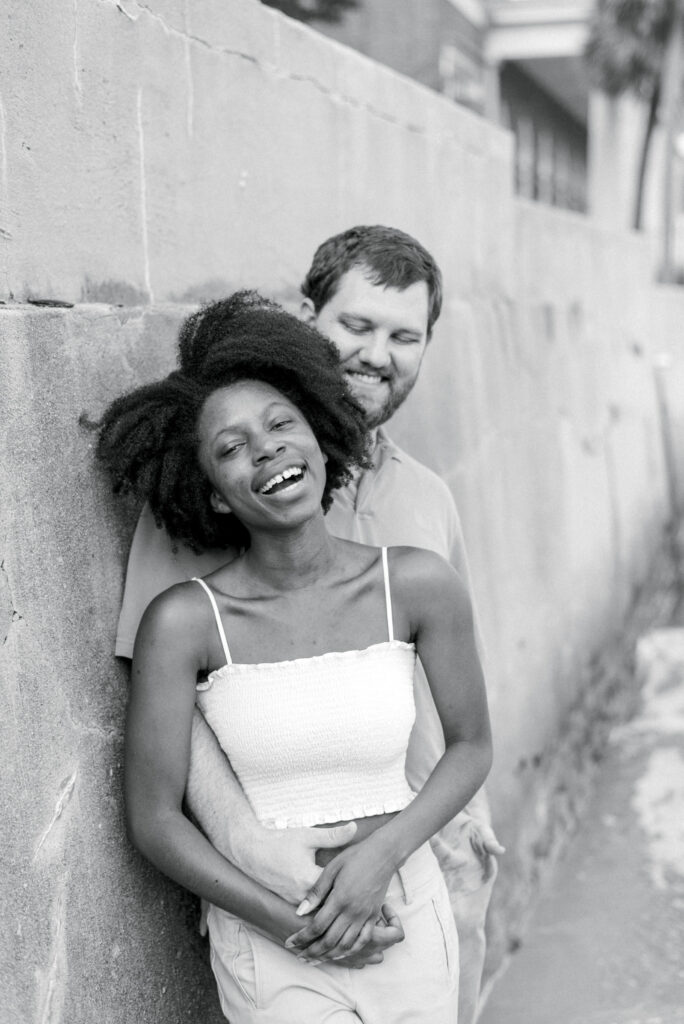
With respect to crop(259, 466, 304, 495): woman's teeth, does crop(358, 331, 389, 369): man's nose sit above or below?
above

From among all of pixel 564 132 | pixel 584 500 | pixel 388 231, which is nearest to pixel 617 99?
pixel 564 132

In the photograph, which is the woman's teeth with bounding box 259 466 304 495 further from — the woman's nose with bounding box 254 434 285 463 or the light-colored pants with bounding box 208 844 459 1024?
the light-colored pants with bounding box 208 844 459 1024

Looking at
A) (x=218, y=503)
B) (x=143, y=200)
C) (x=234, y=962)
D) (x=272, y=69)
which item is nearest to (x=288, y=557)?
(x=218, y=503)

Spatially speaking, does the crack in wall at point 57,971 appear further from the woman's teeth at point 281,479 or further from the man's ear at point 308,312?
the man's ear at point 308,312

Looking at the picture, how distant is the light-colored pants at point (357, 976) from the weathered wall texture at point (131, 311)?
0.25 meters

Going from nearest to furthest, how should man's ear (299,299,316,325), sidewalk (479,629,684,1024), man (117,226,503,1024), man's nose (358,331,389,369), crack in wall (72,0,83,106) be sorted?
crack in wall (72,0,83,106) → man (117,226,503,1024) → man's nose (358,331,389,369) → man's ear (299,299,316,325) → sidewalk (479,629,684,1024)

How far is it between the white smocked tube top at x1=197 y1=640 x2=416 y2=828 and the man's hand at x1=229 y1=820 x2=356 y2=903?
0.03 m

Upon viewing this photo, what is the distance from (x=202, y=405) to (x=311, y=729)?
57cm

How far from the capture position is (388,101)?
13.1 ft

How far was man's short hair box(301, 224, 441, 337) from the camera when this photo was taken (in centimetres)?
A: 264

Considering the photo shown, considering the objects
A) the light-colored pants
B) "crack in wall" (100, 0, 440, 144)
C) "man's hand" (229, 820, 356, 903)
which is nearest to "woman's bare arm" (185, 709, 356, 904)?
"man's hand" (229, 820, 356, 903)

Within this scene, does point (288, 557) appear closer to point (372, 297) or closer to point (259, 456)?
point (259, 456)

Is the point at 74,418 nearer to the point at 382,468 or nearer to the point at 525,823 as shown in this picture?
the point at 382,468

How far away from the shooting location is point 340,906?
6.88ft
